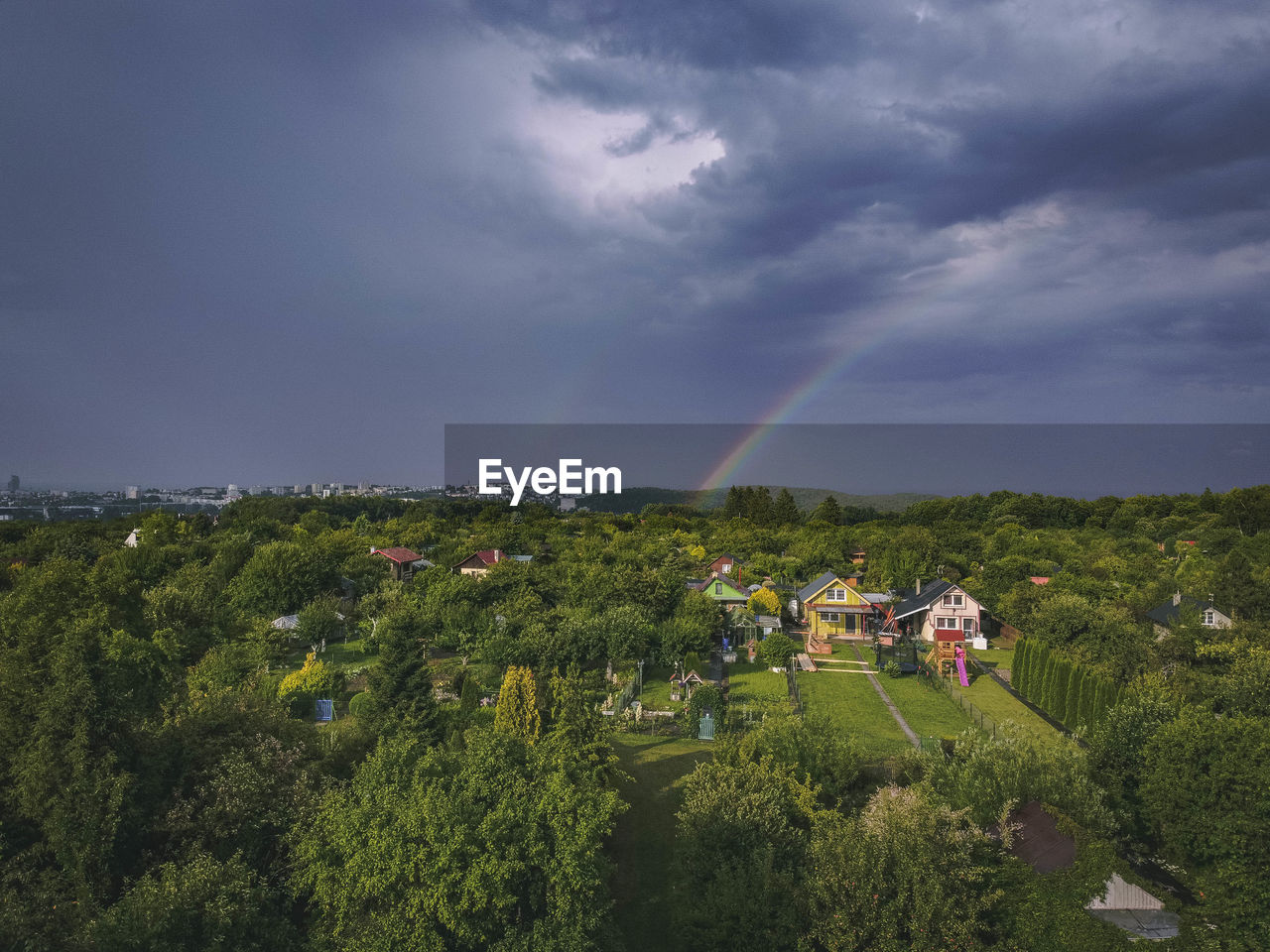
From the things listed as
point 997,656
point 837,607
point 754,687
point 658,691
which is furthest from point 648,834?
point 837,607

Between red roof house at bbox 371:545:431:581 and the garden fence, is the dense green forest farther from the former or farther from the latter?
red roof house at bbox 371:545:431:581

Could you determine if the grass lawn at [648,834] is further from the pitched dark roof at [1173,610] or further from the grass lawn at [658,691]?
the pitched dark roof at [1173,610]

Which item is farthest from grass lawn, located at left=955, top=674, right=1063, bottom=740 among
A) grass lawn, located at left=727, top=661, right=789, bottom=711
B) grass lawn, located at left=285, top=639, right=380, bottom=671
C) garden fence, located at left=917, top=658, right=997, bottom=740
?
grass lawn, located at left=285, top=639, right=380, bottom=671

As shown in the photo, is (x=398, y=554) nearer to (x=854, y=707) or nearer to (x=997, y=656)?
(x=854, y=707)

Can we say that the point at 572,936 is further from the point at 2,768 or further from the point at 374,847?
the point at 2,768

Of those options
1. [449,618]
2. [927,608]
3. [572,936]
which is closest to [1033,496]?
[927,608]

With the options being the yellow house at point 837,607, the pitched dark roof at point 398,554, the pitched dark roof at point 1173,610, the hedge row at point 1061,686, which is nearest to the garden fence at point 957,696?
the hedge row at point 1061,686
